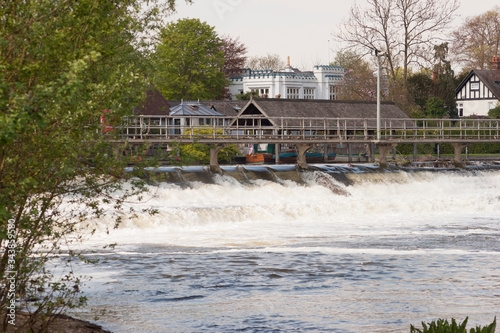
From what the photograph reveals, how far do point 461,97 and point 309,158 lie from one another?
44590mm

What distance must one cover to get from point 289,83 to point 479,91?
24.9m

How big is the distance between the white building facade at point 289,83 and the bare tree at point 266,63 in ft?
47.1

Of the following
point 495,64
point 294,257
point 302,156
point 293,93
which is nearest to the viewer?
point 294,257

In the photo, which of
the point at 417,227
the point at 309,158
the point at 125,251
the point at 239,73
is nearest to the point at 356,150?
the point at 309,158

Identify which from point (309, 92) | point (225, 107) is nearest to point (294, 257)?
point (225, 107)

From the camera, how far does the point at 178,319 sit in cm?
1254

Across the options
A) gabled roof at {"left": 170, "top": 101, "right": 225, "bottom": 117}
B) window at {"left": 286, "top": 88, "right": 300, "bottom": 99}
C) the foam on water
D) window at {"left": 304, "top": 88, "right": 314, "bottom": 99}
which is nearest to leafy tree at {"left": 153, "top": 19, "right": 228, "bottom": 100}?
window at {"left": 286, "top": 88, "right": 300, "bottom": 99}

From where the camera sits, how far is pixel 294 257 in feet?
64.0

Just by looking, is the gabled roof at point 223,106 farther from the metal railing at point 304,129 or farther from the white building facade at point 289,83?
the white building facade at point 289,83

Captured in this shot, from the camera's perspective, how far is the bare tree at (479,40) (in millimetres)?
88688

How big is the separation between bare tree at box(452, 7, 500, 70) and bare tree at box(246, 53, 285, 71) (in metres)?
33.0

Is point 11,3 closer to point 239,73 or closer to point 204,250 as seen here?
point 204,250

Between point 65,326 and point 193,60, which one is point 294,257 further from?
point 193,60

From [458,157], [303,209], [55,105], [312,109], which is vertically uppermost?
[312,109]
